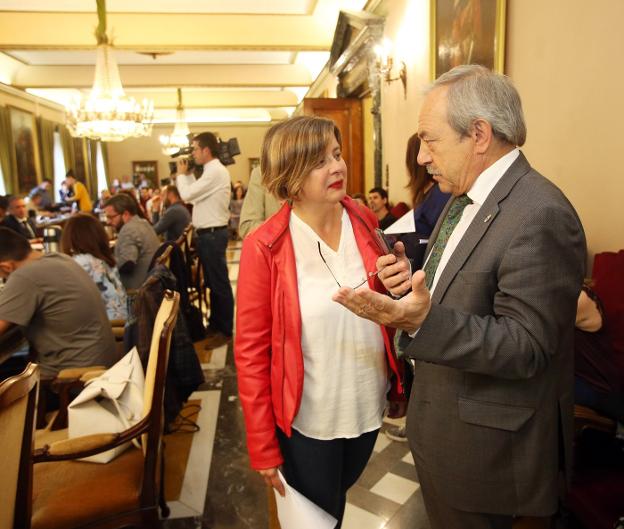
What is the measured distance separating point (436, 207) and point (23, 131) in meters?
11.2

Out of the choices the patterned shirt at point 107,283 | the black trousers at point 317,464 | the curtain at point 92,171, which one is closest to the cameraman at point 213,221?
the patterned shirt at point 107,283

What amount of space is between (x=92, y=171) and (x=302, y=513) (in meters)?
16.5

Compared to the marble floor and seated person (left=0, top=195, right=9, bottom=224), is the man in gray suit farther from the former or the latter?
seated person (left=0, top=195, right=9, bottom=224)

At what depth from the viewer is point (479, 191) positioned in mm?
1045

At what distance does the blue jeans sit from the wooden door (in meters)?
2.71

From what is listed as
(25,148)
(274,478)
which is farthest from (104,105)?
(25,148)

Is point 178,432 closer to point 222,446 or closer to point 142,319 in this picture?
point 222,446

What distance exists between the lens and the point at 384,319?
33.9 inches

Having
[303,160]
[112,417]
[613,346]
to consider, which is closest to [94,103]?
[112,417]

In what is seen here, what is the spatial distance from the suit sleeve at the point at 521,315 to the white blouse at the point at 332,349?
407 millimetres

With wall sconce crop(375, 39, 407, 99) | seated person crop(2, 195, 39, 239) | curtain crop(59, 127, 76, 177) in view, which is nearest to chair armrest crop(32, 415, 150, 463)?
wall sconce crop(375, 39, 407, 99)

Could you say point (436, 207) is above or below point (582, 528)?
above

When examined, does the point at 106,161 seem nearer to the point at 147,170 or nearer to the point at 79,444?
the point at 147,170

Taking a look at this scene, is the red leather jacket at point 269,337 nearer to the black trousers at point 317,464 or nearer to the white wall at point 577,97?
the black trousers at point 317,464
